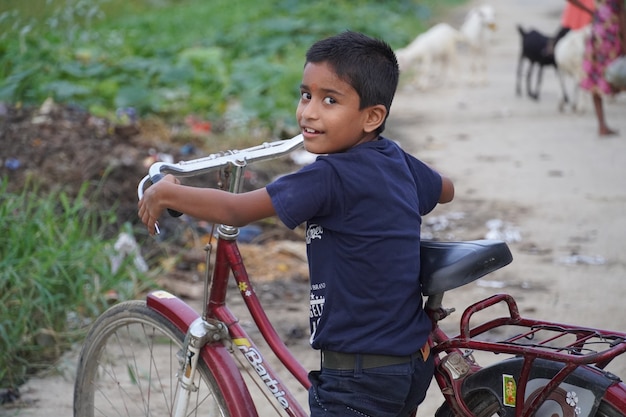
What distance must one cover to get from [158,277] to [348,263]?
9.77 ft

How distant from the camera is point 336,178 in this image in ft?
7.43

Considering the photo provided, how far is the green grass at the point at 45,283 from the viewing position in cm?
412

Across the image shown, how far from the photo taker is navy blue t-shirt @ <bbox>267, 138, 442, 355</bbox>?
2254mm

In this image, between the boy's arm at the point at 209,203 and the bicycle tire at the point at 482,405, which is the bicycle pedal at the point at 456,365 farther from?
the boy's arm at the point at 209,203

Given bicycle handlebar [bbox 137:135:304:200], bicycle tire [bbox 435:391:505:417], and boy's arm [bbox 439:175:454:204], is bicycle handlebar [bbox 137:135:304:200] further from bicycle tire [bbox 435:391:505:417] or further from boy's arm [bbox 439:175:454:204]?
bicycle tire [bbox 435:391:505:417]

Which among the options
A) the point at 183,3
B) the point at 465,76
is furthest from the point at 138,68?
the point at 183,3

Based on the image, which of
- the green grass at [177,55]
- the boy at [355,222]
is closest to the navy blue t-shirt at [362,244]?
the boy at [355,222]

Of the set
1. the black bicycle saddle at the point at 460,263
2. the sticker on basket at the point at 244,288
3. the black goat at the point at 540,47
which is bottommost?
the black goat at the point at 540,47

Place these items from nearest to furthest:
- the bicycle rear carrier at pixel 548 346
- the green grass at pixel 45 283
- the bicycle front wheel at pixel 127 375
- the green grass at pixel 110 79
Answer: the bicycle rear carrier at pixel 548 346, the bicycle front wheel at pixel 127 375, the green grass at pixel 45 283, the green grass at pixel 110 79

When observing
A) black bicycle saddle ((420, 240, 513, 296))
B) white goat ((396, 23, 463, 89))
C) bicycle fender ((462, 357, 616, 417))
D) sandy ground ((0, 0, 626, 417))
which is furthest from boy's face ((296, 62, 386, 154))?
white goat ((396, 23, 463, 89))

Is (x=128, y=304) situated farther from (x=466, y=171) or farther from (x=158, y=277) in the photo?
(x=466, y=171)

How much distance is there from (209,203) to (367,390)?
615mm

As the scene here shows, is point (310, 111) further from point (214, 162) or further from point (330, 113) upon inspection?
point (214, 162)

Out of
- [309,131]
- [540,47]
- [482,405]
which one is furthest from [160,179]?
[540,47]
